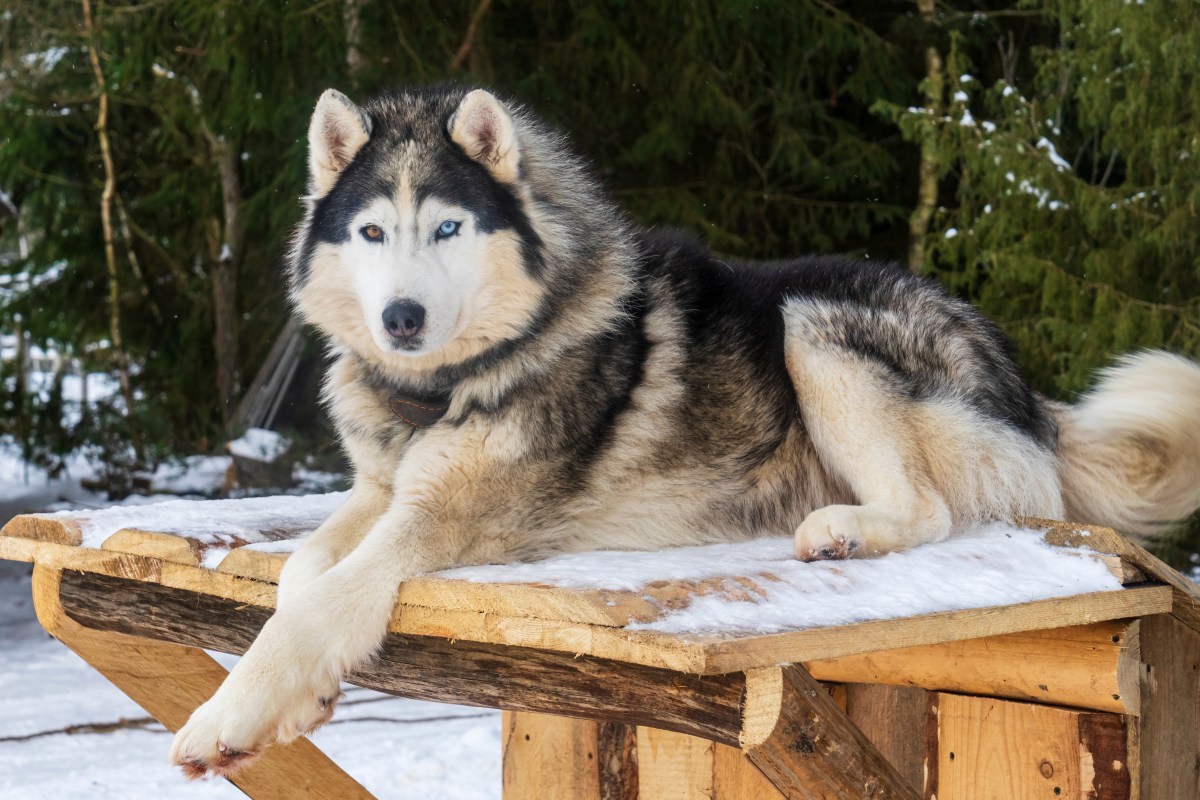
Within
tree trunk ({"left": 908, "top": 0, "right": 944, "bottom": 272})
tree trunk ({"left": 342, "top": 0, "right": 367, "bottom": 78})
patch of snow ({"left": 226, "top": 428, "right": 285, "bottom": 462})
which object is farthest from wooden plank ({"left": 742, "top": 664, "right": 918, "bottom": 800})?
patch of snow ({"left": 226, "top": 428, "right": 285, "bottom": 462})

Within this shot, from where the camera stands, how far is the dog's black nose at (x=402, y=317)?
2.28 m

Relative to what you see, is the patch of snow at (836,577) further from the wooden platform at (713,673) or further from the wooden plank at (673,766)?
the wooden plank at (673,766)

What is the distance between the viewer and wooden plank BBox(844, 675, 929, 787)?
270cm

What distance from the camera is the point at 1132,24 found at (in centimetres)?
501

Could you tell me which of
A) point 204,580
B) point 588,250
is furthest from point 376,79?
point 204,580

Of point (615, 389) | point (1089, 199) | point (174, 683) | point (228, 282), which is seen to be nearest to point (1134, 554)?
point (615, 389)

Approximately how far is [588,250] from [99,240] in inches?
298

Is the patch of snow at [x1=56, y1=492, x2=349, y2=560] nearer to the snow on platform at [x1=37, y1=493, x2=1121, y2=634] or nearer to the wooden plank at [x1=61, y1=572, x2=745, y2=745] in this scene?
the snow on platform at [x1=37, y1=493, x2=1121, y2=634]

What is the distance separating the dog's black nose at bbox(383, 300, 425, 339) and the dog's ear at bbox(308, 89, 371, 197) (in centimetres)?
49

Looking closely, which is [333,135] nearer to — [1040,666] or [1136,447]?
[1040,666]

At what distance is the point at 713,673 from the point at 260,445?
6484mm

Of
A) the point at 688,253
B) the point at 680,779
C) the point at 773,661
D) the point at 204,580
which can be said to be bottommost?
the point at 680,779

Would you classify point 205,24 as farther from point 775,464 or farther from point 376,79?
point 775,464

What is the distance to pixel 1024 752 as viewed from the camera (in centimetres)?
231
